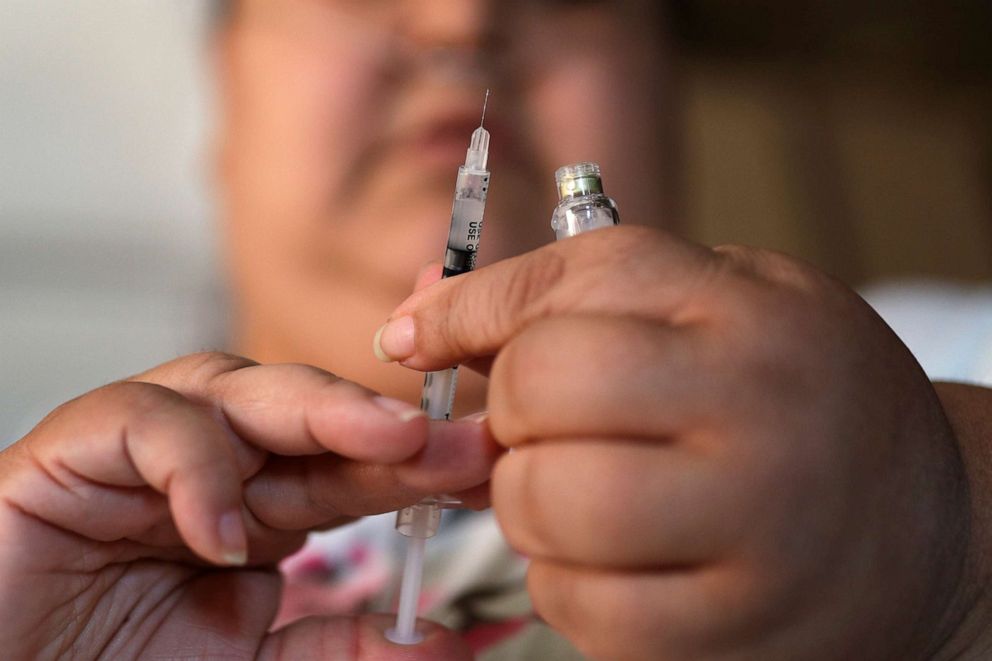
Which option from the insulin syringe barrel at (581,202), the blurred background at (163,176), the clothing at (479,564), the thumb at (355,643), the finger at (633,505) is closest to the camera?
the finger at (633,505)

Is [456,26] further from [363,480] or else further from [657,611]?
[657,611]

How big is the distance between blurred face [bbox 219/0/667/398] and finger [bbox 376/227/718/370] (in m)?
0.56

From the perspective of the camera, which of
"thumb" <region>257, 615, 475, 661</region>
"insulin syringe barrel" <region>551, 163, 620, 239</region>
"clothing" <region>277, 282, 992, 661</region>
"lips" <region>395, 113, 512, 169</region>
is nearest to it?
"insulin syringe barrel" <region>551, 163, 620, 239</region>

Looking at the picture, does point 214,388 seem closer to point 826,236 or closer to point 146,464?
point 146,464

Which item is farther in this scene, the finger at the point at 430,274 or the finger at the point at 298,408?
the finger at the point at 430,274

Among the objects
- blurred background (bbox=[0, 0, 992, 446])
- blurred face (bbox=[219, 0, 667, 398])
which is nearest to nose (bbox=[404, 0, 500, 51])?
blurred face (bbox=[219, 0, 667, 398])

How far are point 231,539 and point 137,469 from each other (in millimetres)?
96

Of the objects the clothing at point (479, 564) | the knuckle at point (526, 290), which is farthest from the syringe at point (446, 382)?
the clothing at point (479, 564)

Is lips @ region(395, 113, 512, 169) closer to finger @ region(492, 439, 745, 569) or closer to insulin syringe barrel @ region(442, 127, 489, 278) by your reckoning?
insulin syringe barrel @ region(442, 127, 489, 278)

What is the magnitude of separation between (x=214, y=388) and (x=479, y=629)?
1.47ft

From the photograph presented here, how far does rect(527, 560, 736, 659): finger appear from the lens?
385mm

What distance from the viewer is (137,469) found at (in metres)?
0.51

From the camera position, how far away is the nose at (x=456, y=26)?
1.05m

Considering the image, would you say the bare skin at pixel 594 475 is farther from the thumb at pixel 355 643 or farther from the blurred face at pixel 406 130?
the blurred face at pixel 406 130
